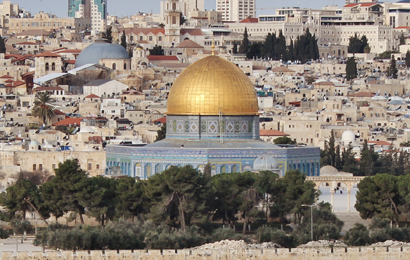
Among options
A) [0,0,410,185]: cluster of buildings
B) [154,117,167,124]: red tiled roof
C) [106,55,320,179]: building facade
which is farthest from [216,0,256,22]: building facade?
[106,55,320,179]: building facade

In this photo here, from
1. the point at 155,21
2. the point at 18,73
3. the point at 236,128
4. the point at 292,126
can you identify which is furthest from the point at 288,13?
the point at 236,128

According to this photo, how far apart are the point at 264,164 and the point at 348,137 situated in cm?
1981

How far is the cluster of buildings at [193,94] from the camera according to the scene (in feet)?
177

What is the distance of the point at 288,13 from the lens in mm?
149250

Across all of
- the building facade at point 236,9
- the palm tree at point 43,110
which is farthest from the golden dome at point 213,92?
the building facade at point 236,9

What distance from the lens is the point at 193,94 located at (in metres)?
54.2

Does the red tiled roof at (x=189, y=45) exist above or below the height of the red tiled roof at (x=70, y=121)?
above

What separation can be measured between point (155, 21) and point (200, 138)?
4066 inches

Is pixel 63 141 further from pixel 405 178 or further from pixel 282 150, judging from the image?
pixel 405 178

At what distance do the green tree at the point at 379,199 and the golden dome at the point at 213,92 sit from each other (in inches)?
312

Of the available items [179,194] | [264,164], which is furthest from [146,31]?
[179,194]

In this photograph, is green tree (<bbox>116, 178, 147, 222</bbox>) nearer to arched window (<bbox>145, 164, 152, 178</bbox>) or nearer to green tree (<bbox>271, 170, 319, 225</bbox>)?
green tree (<bbox>271, 170, 319, 225</bbox>)

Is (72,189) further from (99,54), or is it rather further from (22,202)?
(99,54)

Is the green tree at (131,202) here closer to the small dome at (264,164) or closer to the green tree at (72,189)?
the green tree at (72,189)
